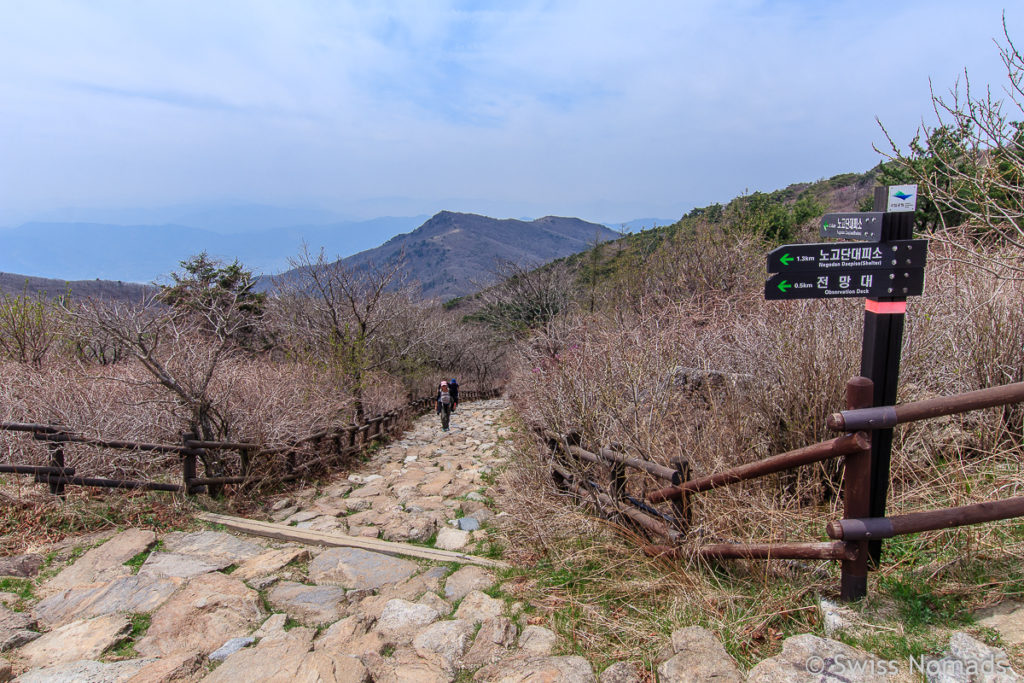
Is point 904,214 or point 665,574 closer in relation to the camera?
point 904,214

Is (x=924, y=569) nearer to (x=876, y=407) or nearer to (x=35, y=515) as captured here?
(x=876, y=407)

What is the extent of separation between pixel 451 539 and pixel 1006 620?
456 cm

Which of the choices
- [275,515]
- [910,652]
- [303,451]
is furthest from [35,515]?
[910,652]

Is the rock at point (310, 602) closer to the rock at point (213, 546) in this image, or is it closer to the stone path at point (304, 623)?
the stone path at point (304, 623)

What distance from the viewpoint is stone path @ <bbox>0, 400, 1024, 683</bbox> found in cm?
282

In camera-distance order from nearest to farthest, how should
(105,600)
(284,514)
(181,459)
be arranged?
(105,600), (284,514), (181,459)

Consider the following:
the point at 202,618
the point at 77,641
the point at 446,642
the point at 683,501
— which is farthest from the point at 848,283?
the point at 77,641

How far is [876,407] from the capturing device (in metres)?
2.75

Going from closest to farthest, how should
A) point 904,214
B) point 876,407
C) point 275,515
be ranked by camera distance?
1. point 876,407
2. point 904,214
3. point 275,515

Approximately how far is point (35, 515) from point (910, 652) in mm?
7511

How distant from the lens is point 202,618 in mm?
3867

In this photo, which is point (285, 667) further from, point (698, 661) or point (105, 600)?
point (698, 661)

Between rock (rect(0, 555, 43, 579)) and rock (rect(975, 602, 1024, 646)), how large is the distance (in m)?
6.86

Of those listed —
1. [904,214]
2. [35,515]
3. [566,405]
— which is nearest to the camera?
[904,214]
